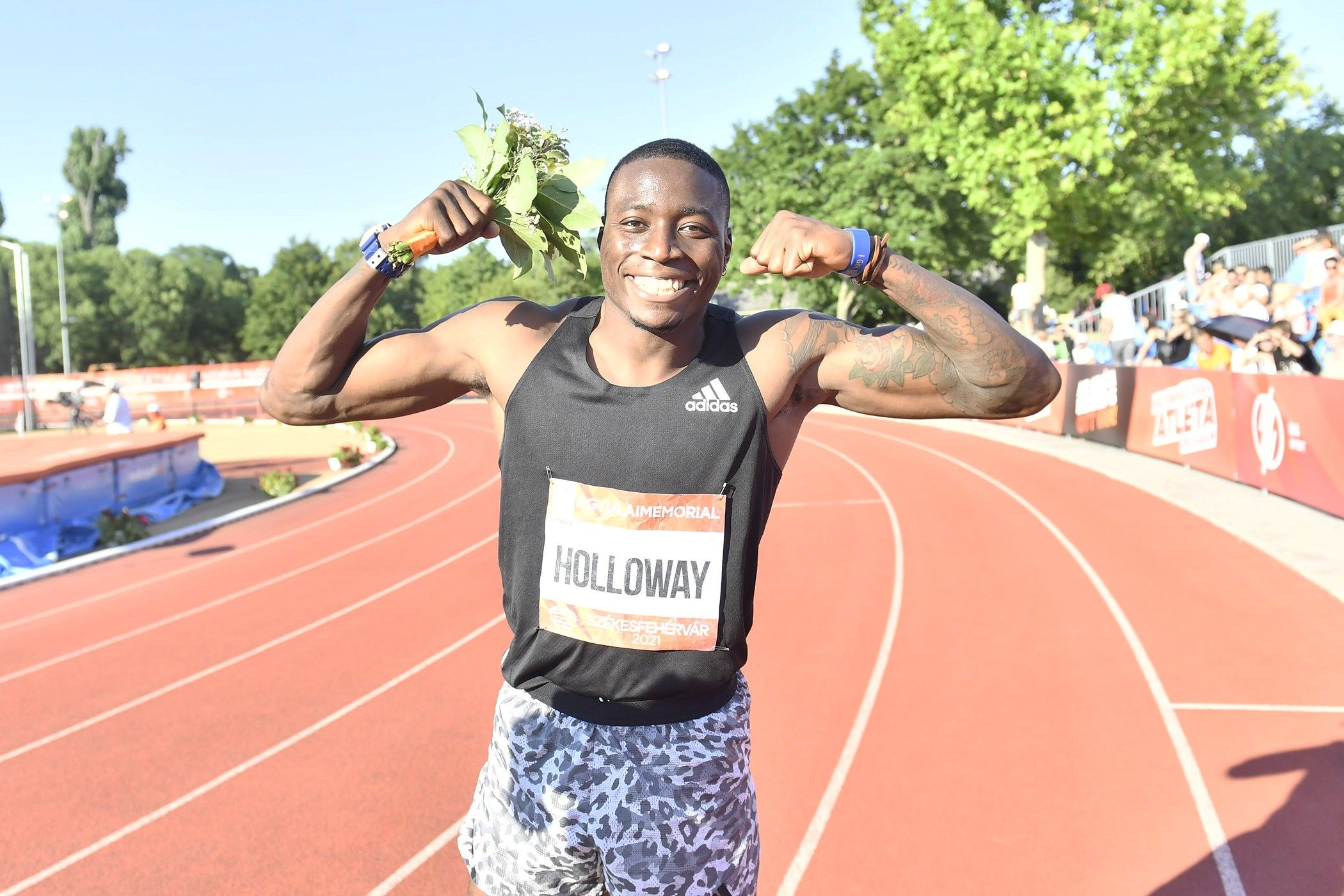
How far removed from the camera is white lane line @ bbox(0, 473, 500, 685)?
8.51 meters

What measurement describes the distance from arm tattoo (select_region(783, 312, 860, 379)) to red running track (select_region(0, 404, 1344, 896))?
3138mm

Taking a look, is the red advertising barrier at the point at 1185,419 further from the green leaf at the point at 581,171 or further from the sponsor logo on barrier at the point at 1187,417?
the green leaf at the point at 581,171

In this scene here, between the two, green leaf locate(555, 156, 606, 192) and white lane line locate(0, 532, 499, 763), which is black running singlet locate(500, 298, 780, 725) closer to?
green leaf locate(555, 156, 606, 192)

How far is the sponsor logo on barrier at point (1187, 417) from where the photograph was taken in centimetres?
1395

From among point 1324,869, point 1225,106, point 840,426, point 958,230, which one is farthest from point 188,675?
point 958,230

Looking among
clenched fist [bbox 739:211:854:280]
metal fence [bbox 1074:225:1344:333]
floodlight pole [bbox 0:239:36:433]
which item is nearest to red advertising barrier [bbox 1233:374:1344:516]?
metal fence [bbox 1074:225:1344:333]

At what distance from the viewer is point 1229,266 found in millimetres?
25438

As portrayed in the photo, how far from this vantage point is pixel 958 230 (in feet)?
116

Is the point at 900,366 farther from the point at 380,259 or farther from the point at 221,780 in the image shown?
the point at 221,780

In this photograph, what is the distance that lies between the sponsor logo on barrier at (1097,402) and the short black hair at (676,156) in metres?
17.3

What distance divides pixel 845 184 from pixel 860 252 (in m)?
34.0

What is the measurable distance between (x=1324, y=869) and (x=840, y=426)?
20218 millimetres

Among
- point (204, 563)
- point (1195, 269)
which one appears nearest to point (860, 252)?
point (204, 563)

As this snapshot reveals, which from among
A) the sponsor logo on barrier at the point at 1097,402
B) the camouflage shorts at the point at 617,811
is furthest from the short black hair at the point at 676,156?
the sponsor logo on barrier at the point at 1097,402
